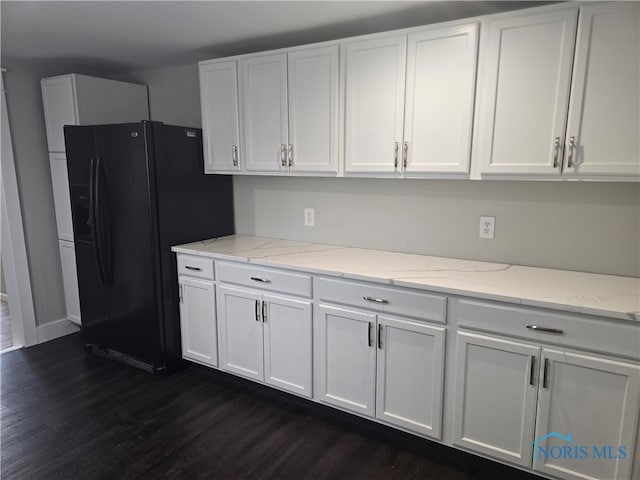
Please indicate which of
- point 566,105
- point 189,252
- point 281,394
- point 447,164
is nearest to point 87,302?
point 189,252

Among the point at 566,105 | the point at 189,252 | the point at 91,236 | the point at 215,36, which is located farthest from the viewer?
the point at 91,236

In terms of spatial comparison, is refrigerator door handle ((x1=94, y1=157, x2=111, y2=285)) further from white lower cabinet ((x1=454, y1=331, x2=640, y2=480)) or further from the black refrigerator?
white lower cabinet ((x1=454, y1=331, x2=640, y2=480))

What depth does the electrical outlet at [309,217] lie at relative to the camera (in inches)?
116

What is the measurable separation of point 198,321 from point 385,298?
54.8 inches

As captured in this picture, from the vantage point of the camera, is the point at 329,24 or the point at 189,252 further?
the point at 189,252

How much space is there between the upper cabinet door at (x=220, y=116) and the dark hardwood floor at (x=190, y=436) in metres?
1.51

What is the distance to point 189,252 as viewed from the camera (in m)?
2.77

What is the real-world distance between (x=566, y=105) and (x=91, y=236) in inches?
121

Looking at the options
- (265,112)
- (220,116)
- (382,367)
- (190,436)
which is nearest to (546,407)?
(382,367)

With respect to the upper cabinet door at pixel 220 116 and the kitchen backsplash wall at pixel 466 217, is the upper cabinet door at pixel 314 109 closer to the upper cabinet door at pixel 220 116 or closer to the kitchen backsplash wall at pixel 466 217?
the kitchen backsplash wall at pixel 466 217

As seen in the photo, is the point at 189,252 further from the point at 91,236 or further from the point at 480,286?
the point at 480,286

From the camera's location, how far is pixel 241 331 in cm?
265

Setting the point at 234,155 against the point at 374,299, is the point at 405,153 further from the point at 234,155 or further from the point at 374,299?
the point at 234,155

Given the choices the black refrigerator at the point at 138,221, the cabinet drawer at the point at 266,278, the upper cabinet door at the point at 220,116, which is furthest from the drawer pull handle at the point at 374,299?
the black refrigerator at the point at 138,221
